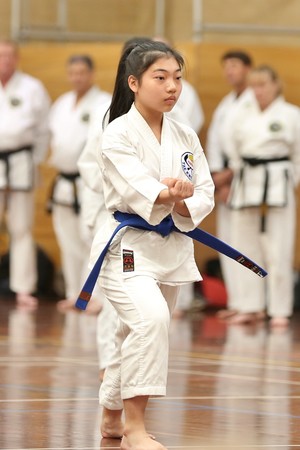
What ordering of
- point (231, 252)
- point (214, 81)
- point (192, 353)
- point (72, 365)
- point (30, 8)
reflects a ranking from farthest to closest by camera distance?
point (30, 8) < point (214, 81) < point (192, 353) < point (72, 365) < point (231, 252)

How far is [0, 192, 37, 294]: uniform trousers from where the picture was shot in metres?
10.8

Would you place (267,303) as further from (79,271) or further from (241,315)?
(79,271)

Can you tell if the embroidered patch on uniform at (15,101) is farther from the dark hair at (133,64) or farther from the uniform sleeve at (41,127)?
the dark hair at (133,64)

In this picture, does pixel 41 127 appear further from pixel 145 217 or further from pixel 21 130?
pixel 145 217

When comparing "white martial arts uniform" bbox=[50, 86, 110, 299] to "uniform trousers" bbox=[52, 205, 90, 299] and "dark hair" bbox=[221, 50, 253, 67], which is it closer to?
"uniform trousers" bbox=[52, 205, 90, 299]

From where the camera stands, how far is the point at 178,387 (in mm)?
6199

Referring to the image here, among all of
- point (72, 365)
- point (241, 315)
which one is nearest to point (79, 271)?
point (241, 315)

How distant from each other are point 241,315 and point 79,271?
1645 mm

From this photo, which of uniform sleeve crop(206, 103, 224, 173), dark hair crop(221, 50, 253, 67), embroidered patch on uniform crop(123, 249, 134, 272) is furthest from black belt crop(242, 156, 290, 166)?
embroidered patch on uniform crop(123, 249, 134, 272)

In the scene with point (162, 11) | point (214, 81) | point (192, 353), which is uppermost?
point (162, 11)

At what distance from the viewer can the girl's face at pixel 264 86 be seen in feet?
31.6

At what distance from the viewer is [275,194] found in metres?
9.70

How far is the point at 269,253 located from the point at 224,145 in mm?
1074

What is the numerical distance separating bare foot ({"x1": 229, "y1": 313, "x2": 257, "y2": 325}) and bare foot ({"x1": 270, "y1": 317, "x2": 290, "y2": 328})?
0.18 meters
